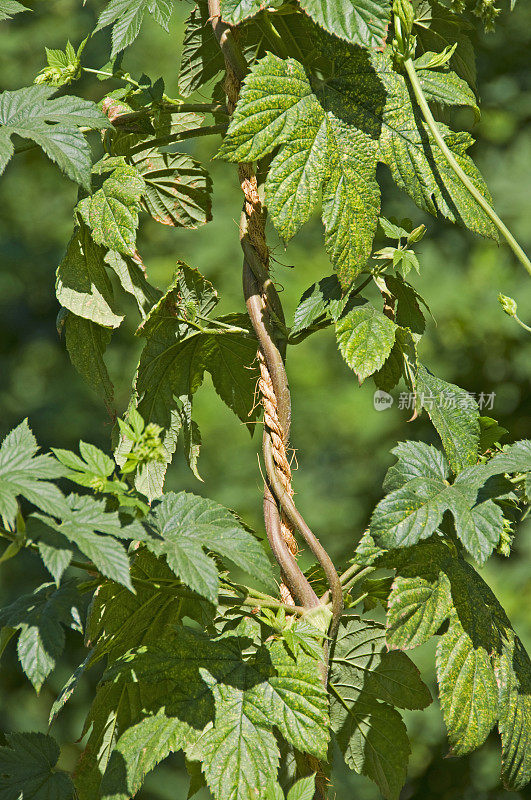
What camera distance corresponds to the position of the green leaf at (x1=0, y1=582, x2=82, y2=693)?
0.57 meters

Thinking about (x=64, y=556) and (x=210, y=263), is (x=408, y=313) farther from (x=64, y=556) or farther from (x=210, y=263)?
(x=210, y=263)

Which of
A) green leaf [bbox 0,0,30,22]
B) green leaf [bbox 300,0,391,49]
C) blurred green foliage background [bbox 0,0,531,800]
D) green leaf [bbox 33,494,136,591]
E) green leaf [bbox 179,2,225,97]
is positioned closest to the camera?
green leaf [bbox 33,494,136,591]

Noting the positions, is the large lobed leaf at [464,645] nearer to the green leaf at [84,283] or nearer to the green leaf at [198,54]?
the green leaf at [84,283]

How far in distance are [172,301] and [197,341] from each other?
0.06 m

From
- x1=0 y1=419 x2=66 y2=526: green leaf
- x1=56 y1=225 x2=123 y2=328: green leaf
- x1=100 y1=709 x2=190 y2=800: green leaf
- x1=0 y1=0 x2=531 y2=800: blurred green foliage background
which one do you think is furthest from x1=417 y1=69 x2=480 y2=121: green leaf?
x1=0 y1=0 x2=531 y2=800: blurred green foliage background

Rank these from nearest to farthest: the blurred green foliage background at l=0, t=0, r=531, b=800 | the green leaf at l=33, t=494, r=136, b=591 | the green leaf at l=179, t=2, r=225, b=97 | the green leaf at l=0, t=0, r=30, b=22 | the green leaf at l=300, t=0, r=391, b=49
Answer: the green leaf at l=33, t=494, r=136, b=591 < the green leaf at l=300, t=0, r=391, b=49 < the green leaf at l=0, t=0, r=30, b=22 < the green leaf at l=179, t=2, r=225, b=97 < the blurred green foliage background at l=0, t=0, r=531, b=800

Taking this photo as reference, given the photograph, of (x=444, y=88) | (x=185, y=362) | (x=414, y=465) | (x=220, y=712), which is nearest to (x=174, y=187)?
(x=185, y=362)

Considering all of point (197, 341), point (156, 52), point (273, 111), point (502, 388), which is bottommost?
point (502, 388)

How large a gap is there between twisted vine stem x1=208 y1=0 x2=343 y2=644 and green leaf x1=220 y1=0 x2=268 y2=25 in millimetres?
76

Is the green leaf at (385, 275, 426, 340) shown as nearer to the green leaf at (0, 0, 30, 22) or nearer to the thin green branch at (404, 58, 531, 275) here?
the thin green branch at (404, 58, 531, 275)

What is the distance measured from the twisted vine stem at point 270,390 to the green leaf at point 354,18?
0.12 metres

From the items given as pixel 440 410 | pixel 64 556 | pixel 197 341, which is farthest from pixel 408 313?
pixel 64 556

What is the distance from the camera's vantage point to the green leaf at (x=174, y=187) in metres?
0.86

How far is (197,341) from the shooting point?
0.83m
